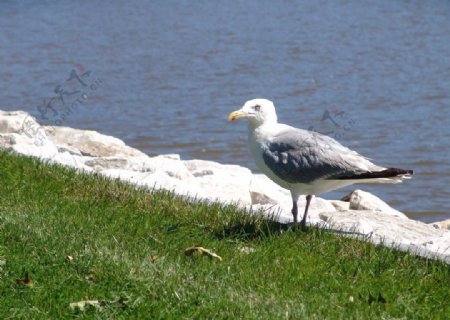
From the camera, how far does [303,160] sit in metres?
7.24

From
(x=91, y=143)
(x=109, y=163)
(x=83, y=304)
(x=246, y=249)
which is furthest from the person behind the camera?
(x=91, y=143)

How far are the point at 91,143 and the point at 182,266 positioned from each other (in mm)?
7170

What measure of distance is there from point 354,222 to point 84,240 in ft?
7.64

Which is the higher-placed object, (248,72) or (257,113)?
(257,113)

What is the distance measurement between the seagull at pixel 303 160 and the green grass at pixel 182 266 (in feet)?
1.22

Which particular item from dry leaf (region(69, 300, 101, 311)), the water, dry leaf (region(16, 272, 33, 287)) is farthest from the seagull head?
the water

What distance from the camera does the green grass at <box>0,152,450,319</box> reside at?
5449 millimetres

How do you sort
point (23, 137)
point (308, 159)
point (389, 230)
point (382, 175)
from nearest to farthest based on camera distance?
point (382, 175), point (308, 159), point (389, 230), point (23, 137)

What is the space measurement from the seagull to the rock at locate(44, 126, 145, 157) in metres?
5.38

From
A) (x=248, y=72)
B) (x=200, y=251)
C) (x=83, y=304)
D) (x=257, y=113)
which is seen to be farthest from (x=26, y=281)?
(x=248, y=72)

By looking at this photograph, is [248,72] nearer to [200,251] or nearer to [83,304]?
[200,251]

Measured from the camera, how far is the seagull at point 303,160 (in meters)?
7.16

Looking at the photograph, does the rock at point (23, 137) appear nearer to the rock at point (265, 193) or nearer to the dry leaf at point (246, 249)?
the rock at point (265, 193)

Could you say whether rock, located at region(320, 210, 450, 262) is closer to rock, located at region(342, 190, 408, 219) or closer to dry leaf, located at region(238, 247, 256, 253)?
dry leaf, located at region(238, 247, 256, 253)
